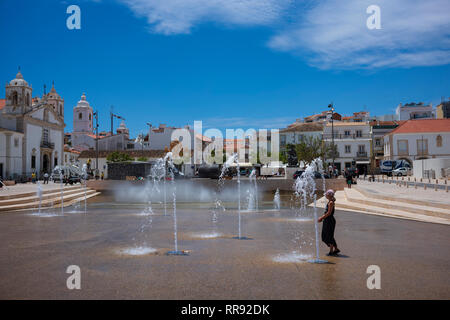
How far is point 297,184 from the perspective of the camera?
106 feet

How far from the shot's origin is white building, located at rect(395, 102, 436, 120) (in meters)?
73.1

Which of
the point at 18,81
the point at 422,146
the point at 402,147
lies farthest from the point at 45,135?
the point at 422,146

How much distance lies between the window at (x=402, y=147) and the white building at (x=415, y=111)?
2661cm

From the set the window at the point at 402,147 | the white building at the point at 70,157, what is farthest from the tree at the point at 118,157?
the window at the point at 402,147

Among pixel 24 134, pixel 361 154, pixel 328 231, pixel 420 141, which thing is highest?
pixel 24 134

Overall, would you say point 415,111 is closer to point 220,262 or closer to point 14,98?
point 14,98

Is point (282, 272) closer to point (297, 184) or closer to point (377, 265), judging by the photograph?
point (377, 265)

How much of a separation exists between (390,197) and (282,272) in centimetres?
1123

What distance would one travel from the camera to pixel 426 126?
51.2 metres

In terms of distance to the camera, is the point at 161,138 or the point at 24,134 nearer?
the point at 24,134

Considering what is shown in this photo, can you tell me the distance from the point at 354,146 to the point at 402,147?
9467mm

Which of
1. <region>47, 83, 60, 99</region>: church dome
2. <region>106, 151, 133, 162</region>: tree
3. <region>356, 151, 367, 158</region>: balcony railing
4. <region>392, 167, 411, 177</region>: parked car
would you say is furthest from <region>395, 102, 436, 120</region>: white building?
<region>47, 83, 60, 99</region>: church dome

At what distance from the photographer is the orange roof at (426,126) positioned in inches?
1970

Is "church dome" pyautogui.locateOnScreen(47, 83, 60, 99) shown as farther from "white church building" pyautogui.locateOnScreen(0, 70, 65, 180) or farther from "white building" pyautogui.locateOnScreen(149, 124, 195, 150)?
"white building" pyautogui.locateOnScreen(149, 124, 195, 150)
